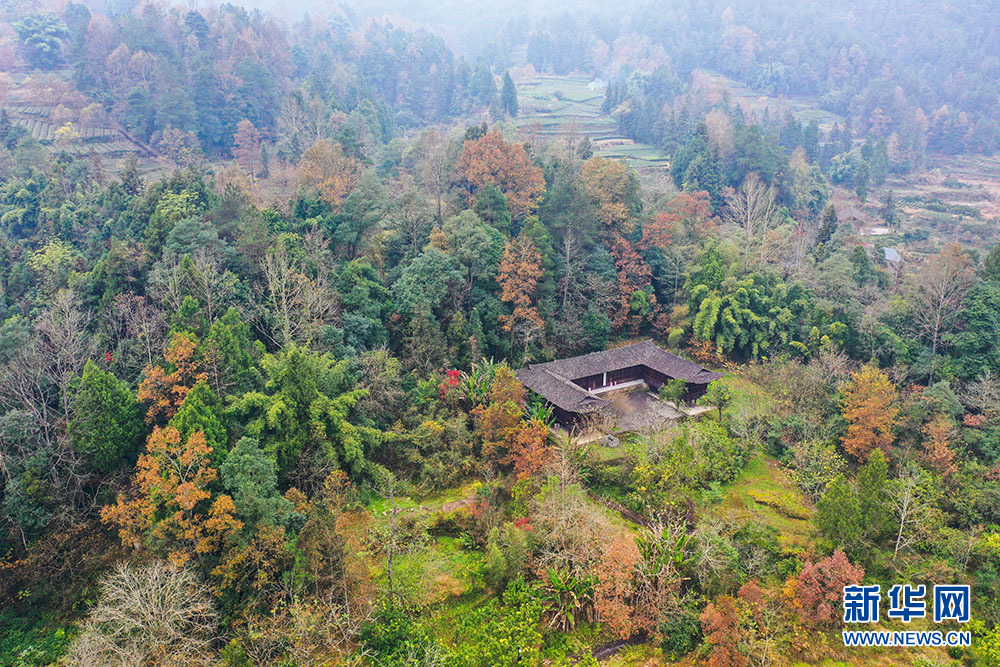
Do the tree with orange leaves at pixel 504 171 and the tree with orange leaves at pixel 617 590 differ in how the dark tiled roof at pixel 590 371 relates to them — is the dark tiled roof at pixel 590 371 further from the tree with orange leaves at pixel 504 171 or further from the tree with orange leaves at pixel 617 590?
the tree with orange leaves at pixel 504 171

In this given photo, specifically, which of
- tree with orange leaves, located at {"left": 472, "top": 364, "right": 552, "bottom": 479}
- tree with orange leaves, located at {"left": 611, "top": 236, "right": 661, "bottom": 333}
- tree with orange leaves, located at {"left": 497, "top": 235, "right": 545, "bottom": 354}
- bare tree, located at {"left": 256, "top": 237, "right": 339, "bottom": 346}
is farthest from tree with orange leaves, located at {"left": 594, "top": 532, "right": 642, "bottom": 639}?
tree with orange leaves, located at {"left": 611, "top": 236, "right": 661, "bottom": 333}

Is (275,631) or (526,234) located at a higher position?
(526,234)

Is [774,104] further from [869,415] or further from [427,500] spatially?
[427,500]

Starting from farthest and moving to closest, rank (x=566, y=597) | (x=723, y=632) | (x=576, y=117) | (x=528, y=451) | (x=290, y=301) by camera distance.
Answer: (x=576, y=117) → (x=290, y=301) → (x=528, y=451) → (x=566, y=597) → (x=723, y=632)

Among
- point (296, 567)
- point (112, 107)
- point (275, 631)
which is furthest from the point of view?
point (112, 107)

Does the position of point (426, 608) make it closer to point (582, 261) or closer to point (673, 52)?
point (582, 261)

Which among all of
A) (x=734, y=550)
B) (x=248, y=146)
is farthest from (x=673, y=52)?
(x=734, y=550)

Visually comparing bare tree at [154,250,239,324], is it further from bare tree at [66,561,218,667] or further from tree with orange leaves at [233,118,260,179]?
tree with orange leaves at [233,118,260,179]

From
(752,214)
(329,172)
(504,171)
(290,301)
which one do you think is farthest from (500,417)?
(752,214)
